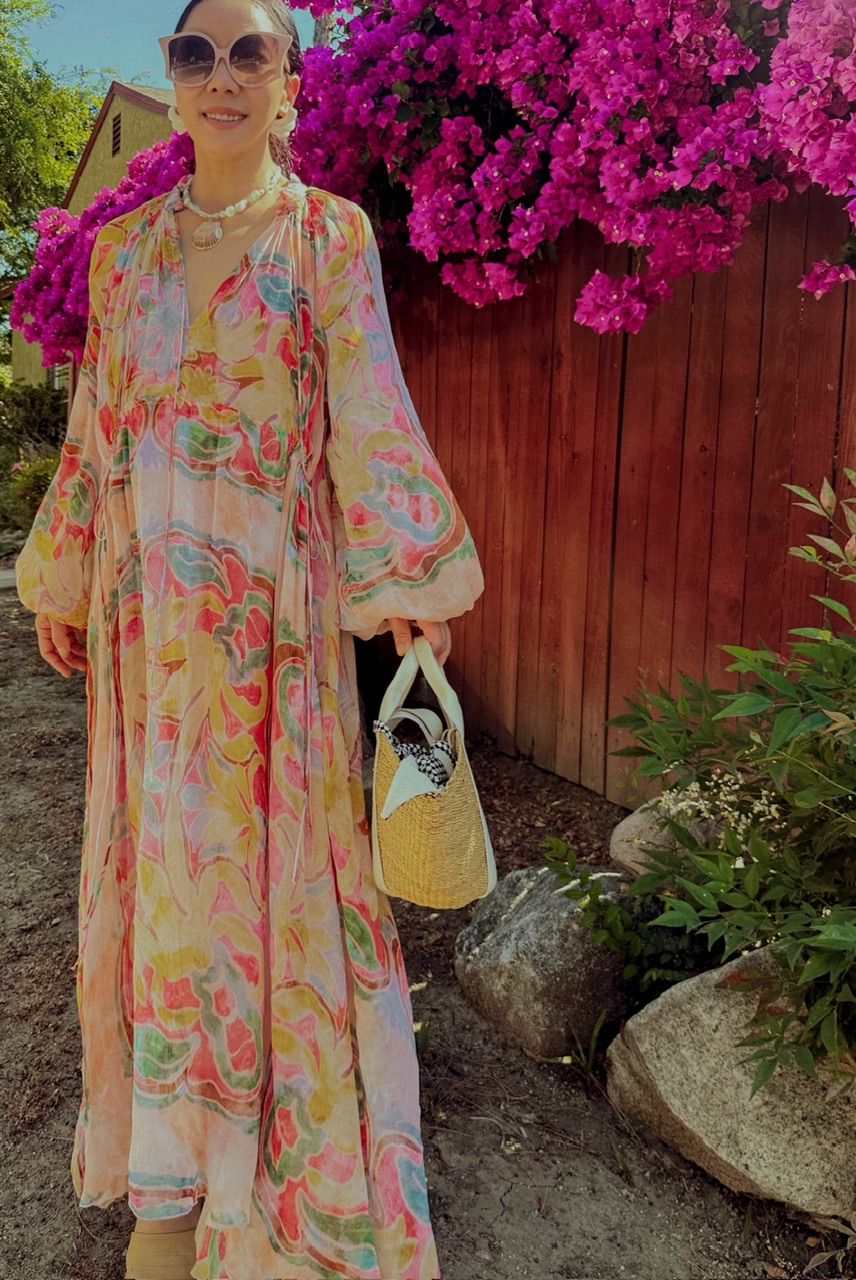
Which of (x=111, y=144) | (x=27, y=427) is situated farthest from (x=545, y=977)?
(x=111, y=144)

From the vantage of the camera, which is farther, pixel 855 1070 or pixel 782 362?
pixel 782 362

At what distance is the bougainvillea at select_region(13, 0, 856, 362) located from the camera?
2.15m

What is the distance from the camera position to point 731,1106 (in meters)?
1.87

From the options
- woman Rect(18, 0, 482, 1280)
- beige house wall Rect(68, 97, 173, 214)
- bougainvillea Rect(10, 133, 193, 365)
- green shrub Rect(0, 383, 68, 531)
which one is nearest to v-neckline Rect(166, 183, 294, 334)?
woman Rect(18, 0, 482, 1280)

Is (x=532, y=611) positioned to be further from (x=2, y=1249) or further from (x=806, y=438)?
(x=2, y=1249)

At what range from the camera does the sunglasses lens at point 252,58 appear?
147 cm

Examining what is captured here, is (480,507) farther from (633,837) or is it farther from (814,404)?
(633,837)

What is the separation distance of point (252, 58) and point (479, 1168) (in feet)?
6.66

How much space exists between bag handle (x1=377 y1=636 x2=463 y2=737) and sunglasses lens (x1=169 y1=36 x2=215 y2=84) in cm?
92

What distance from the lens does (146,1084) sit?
1.51m

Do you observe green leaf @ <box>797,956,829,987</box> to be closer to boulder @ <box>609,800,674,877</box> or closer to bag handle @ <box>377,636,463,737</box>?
bag handle @ <box>377,636,463,737</box>

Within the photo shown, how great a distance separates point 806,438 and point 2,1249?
262 centimetres

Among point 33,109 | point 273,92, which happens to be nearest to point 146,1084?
point 273,92

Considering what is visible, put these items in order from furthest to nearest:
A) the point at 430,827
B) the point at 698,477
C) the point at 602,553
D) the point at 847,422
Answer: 1. the point at 602,553
2. the point at 698,477
3. the point at 847,422
4. the point at 430,827
